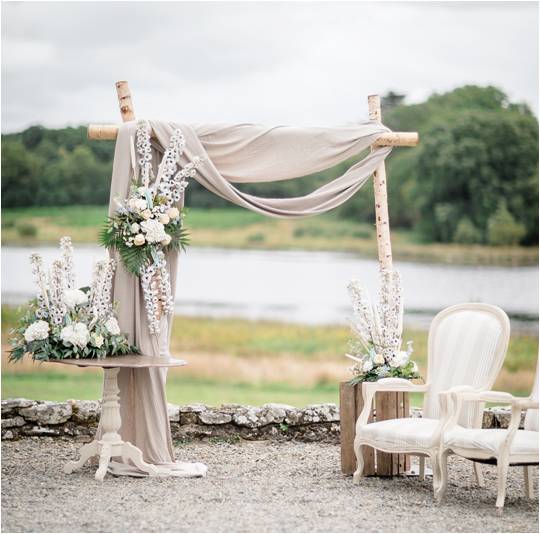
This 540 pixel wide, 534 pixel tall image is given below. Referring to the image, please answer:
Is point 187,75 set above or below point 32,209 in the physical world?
above

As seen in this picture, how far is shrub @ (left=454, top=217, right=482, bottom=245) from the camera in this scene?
530 inches

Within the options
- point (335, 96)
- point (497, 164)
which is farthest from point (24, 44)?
point (497, 164)

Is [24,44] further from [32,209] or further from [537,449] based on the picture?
[537,449]

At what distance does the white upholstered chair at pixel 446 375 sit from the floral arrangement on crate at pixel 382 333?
18cm

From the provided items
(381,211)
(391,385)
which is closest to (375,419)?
(391,385)

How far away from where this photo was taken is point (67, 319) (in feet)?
18.6

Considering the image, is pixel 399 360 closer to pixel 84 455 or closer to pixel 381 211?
pixel 381 211

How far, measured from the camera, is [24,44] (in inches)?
487

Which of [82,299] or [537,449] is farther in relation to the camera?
[82,299]

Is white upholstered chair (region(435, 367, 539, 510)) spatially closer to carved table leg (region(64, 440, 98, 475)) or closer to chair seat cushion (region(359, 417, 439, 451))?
chair seat cushion (region(359, 417, 439, 451))

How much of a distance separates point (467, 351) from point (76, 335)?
7.82 feet

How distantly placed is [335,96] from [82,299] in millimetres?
8348

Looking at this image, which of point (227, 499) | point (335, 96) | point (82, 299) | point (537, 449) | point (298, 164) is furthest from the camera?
point (335, 96)

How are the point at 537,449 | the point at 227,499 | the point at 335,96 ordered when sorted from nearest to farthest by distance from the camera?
the point at 537,449 → the point at 227,499 → the point at 335,96
